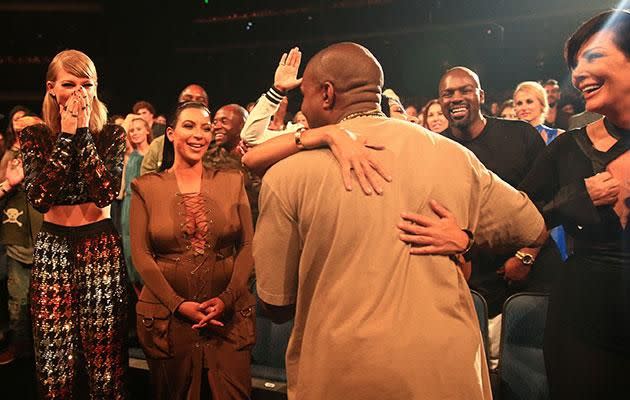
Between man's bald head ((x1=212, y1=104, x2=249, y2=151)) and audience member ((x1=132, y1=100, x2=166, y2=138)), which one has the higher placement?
audience member ((x1=132, y1=100, x2=166, y2=138))

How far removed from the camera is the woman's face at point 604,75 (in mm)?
1820

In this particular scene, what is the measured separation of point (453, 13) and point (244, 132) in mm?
7155

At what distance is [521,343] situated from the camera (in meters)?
2.66

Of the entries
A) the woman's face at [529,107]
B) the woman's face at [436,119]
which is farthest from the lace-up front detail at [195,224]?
the woman's face at [529,107]

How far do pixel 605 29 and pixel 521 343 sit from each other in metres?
1.43

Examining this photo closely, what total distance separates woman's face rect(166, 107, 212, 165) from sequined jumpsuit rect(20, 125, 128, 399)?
1.11 feet

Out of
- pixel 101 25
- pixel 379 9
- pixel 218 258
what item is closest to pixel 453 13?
pixel 379 9

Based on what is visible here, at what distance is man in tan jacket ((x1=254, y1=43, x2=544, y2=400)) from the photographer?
1454mm

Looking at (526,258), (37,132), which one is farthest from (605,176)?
(37,132)

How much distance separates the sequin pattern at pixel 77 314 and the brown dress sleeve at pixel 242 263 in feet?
1.58

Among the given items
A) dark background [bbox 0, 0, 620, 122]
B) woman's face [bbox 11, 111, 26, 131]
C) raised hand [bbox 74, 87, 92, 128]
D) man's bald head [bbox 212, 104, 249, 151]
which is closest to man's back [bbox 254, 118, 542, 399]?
raised hand [bbox 74, 87, 92, 128]

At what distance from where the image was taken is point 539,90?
466 centimetres

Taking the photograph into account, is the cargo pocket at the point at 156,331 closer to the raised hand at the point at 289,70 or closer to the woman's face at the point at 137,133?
the raised hand at the point at 289,70

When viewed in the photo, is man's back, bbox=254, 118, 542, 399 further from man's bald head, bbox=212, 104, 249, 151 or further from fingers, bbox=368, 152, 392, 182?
man's bald head, bbox=212, 104, 249, 151
